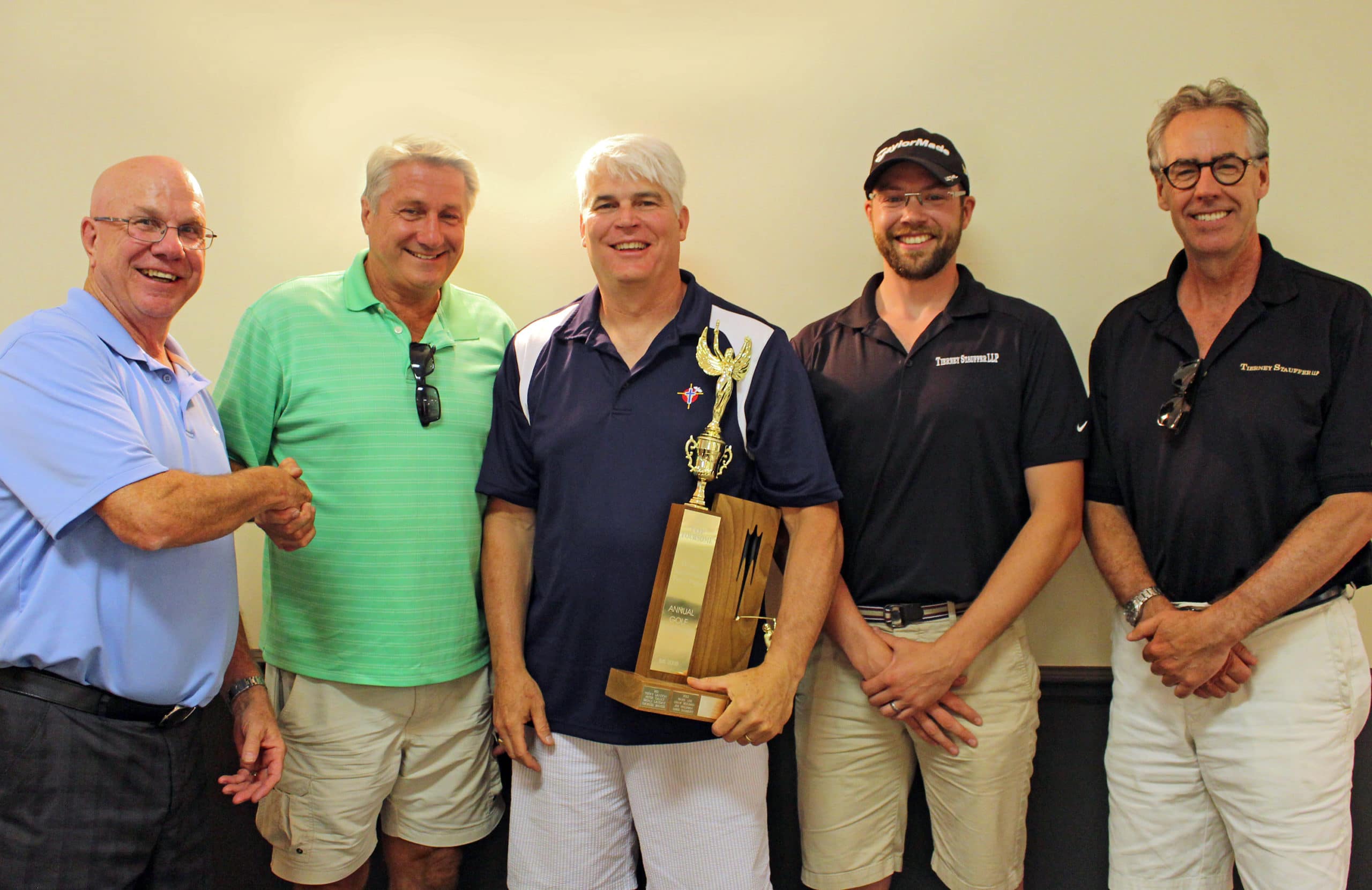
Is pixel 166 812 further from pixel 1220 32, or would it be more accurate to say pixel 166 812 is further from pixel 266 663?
pixel 1220 32

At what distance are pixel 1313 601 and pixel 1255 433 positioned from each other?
38 cm

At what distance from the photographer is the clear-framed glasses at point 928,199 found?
1.92 m

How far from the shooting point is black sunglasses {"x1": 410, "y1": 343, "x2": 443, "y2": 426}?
1.82 metres

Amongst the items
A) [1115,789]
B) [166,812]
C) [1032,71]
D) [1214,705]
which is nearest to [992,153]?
[1032,71]

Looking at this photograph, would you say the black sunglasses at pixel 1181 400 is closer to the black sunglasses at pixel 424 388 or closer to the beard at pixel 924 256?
the beard at pixel 924 256

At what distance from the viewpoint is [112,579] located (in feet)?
4.63

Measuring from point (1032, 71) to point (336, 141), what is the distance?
181cm

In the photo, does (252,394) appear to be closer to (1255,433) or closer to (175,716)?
(175,716)

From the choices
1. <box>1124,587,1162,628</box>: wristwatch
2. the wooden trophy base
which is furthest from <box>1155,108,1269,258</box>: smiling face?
the wooden trophy base

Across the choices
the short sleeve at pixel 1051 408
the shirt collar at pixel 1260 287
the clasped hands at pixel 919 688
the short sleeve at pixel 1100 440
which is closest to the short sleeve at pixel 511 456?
the clasped hands at pixel 919 688

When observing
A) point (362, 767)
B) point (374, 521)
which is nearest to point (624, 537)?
point (374, 521)

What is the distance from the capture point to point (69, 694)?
54.7 inches

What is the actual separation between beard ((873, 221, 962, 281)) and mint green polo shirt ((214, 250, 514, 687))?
3.31 feet

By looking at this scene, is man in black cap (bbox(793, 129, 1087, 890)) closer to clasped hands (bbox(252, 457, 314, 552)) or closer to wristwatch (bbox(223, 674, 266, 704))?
clasped hands (bbox(252, 457, 314, 552))
